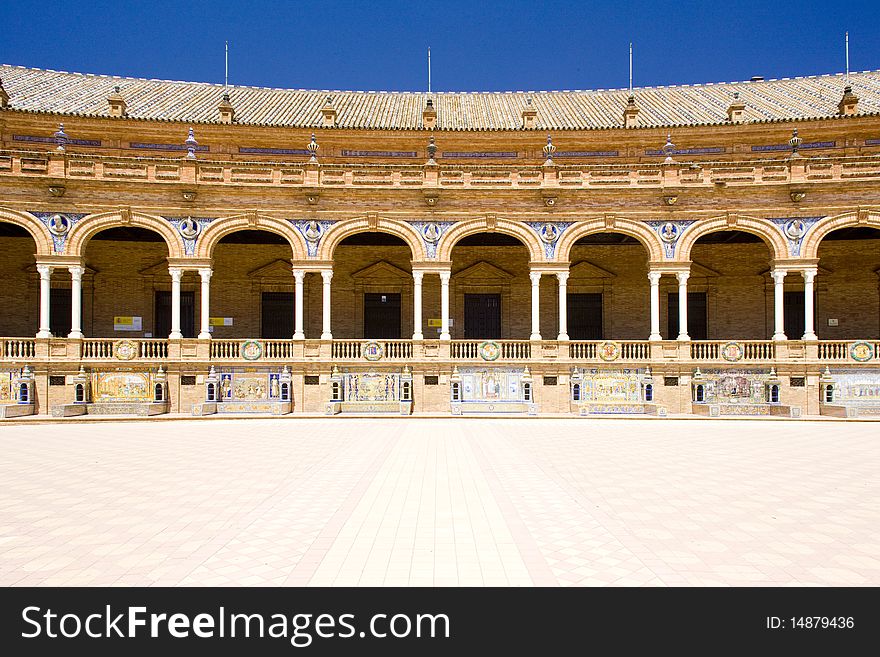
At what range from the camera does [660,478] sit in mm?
8578

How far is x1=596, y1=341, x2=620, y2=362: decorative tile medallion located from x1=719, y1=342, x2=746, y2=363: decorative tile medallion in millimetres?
3467

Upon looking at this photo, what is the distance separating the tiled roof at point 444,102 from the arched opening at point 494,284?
5891mm

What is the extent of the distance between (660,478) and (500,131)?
1854 cm

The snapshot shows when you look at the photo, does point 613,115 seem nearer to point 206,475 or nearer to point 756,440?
point 756,440

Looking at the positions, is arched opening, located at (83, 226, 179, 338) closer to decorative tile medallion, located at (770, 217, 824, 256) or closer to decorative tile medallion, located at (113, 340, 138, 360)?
decorative tile medallion, located at (113, 340, 138, 360)

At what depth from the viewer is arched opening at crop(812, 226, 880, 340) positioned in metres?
21.0

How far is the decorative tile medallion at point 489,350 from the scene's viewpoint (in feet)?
59.3

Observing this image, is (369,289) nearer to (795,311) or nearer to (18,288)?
(18,288)

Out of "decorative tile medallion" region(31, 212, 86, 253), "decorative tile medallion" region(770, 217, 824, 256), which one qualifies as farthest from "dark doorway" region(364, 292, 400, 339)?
"decorative tile medallion" region(770, 217, 824, 256)

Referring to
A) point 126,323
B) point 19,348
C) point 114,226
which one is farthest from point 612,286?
point 19,348

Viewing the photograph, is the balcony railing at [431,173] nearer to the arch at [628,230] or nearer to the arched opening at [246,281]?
the arch at [628,230]

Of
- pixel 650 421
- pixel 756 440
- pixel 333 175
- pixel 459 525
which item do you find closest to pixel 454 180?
pixel 333 175

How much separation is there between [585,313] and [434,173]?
879 centimetres

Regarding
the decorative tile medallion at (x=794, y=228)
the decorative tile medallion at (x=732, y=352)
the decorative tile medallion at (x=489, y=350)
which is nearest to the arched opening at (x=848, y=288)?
the decorative tile medallion at (x=794, y=228)
